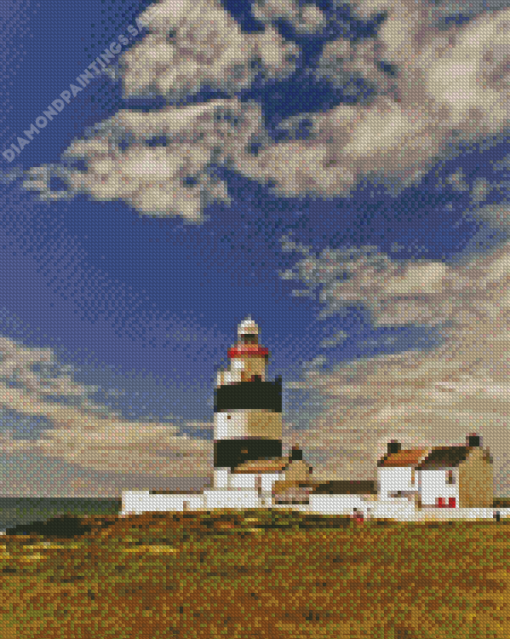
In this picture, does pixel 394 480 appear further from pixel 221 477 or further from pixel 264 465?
pixel 221 477

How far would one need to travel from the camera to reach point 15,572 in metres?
23.1

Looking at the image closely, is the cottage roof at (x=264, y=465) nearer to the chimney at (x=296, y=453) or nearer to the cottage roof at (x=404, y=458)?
the chimney at (x=296, y=453)

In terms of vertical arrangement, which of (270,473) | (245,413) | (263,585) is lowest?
(263,585)

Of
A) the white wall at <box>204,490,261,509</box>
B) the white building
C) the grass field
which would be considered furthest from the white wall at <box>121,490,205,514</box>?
the grass field

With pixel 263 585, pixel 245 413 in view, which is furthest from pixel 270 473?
pixel 263 585

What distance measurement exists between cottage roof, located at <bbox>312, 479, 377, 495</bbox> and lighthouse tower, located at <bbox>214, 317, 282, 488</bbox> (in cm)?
652

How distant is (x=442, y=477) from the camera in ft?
140

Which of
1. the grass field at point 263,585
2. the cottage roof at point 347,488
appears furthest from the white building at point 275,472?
the grass field at point 263,585

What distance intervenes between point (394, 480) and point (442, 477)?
3.34 metres

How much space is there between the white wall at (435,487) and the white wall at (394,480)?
1.90ft

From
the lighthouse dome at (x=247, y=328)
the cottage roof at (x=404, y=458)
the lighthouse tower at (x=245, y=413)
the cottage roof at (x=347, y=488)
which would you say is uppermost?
the lighthouse dome at (x=247, y=328)

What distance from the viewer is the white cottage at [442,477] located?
4253 centimetres

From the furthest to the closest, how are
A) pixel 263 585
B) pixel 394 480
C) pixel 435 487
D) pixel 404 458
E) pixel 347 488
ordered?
1. pixel 347 488
2. pixel 404 458
3. pixel 394 480
4. pixel 435 487
5. pixel 263 585

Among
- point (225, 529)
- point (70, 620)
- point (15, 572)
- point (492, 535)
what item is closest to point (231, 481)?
point (225, 529)
